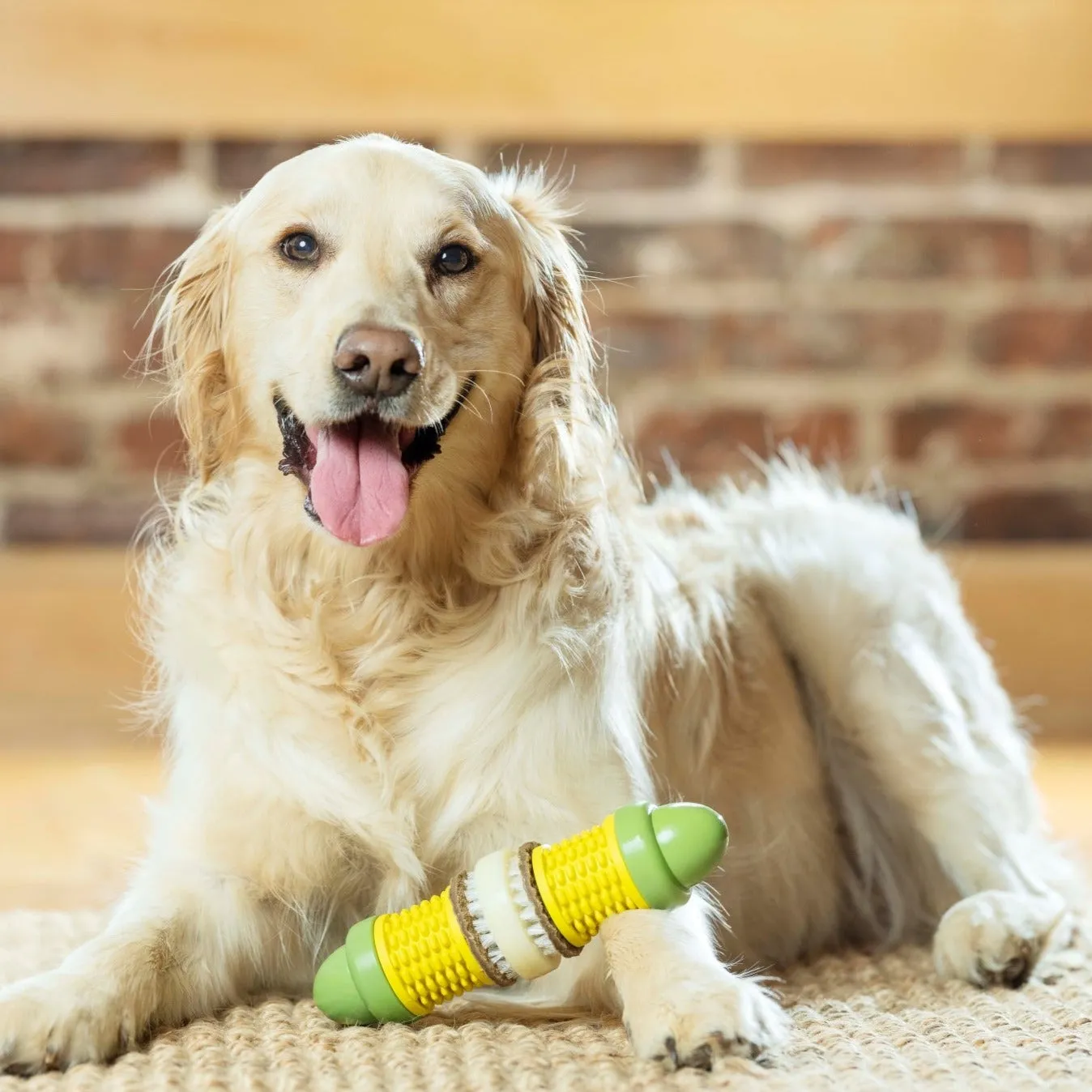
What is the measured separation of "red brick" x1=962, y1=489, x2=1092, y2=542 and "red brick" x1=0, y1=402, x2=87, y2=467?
1825 mm

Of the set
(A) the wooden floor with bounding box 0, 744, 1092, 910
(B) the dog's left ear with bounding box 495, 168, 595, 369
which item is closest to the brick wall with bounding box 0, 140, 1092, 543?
(A) the wooden floor with bounding box 0, 744, 1092, 910

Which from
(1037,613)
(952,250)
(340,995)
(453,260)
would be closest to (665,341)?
A: (952,250)

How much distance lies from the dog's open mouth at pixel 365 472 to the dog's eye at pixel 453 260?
0.12 meters

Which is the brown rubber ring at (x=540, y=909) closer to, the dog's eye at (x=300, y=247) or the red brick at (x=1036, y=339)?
the dog's eye at (x=300, y=247)

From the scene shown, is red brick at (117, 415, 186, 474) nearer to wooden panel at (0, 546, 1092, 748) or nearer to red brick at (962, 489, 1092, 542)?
wooden panel at (0, 546, 1092, 748)

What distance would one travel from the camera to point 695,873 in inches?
49.4

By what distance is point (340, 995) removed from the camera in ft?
4.46

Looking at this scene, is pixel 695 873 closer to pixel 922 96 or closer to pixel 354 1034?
pixel 354 1034

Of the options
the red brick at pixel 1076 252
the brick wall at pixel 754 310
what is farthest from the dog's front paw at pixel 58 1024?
the red brick at pixel 1076 252

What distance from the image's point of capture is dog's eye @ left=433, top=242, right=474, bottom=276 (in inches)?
59.8

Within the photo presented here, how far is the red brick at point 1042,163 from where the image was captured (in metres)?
3.47

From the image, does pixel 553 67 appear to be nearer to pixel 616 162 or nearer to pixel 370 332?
pixel 616 162

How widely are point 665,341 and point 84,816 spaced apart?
1.52 meters

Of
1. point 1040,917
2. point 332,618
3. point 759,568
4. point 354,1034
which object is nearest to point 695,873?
point 354,1034
